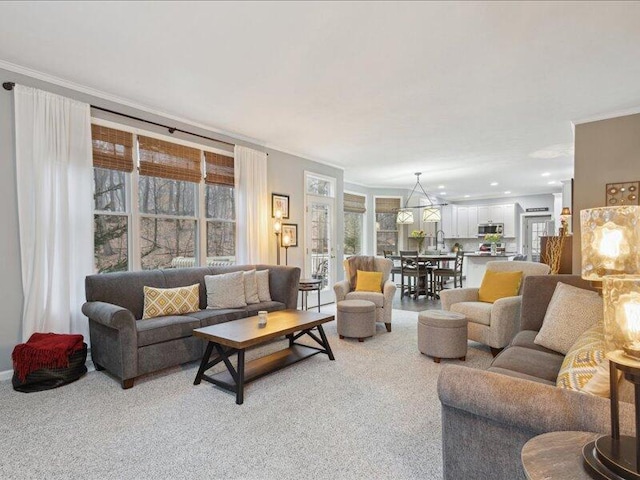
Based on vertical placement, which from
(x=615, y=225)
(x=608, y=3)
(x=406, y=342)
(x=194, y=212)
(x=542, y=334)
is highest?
(x=608, y=3)

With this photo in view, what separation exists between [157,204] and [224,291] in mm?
1394

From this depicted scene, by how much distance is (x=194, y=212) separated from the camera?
4.69m

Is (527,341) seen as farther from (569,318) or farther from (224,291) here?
(224,291)

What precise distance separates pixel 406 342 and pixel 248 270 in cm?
224

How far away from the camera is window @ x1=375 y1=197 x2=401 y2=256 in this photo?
9.65 meters

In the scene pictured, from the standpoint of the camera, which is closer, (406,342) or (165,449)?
(165,449)

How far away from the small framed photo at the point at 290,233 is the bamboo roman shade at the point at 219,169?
1189 millimetres

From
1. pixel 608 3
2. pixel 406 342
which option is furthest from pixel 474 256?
pixel 608 3

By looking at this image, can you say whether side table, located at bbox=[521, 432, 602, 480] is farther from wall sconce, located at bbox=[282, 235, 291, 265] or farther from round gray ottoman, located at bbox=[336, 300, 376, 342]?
wall sconce, located at bbox=[282, 235, 291, 265]

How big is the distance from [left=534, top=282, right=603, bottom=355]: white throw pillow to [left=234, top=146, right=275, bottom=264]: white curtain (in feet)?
12.3

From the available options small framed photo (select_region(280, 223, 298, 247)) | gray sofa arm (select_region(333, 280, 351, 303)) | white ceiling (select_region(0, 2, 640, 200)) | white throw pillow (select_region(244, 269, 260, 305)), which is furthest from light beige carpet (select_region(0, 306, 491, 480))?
white ceiling (select_region(0, 2, 640, 200))

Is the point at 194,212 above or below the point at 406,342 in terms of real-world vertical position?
above

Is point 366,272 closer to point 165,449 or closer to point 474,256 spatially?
point 474,256

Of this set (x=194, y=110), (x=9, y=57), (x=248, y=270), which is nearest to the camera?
(x=9, y=57)
